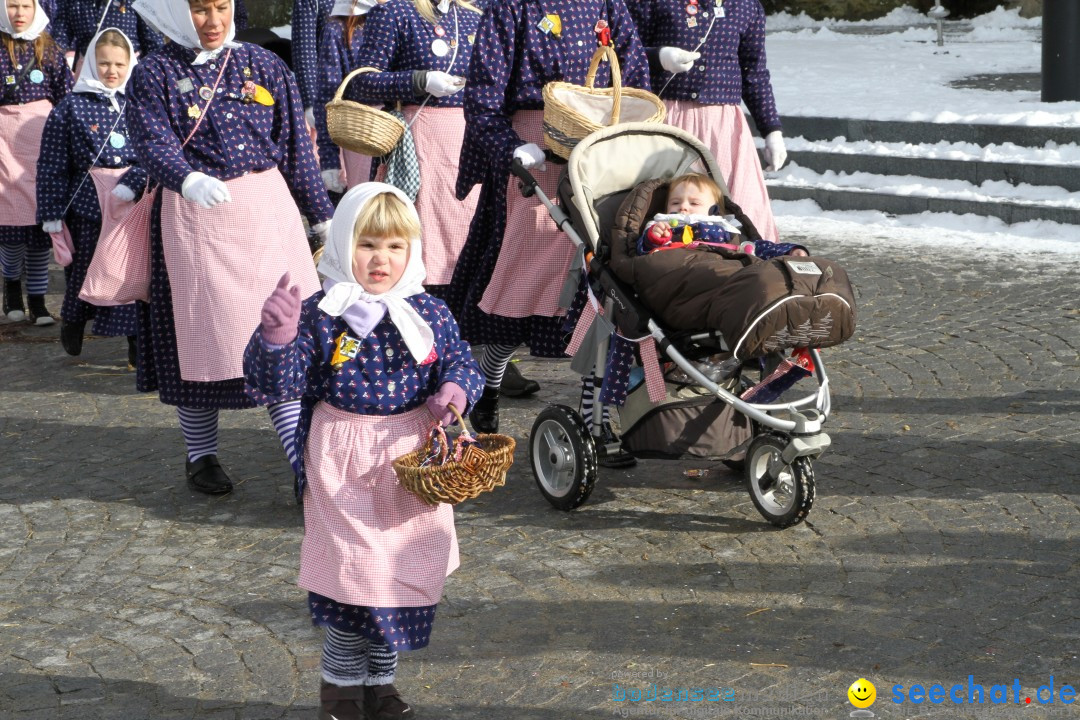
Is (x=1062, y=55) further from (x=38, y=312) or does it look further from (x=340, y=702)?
(x=340, y=702)

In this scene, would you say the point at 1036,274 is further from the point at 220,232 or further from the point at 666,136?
the point at 220,232

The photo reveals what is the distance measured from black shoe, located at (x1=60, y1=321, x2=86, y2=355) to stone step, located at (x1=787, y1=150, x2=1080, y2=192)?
6381 millimetres

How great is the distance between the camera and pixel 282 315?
3.57 meters

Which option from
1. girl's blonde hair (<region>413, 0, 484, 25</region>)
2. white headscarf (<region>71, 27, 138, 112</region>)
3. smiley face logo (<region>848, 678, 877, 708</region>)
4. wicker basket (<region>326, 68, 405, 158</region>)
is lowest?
smiley face logo (<region>848, 678, 877, 708</region>)

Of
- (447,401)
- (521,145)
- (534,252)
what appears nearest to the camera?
→ (447,401)

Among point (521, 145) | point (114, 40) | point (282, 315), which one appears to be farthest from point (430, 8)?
point (282, 315)

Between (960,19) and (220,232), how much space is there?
15.7 metres

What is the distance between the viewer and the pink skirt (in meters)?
7.39

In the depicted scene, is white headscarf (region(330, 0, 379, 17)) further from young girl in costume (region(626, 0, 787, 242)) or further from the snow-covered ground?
the snow-covered ground

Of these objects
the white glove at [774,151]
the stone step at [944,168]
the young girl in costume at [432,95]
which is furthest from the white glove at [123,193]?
the stone step at [944,168]

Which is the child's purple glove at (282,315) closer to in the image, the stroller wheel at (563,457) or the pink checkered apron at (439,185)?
the stroller wheel at (563,457)

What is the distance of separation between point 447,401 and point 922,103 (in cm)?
993

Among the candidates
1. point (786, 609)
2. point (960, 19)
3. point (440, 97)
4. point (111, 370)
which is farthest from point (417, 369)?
point (960, 19)

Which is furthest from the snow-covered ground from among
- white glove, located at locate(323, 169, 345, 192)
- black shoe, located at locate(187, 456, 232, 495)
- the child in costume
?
black shoe, located at locate(187, 456, 232, 495)
